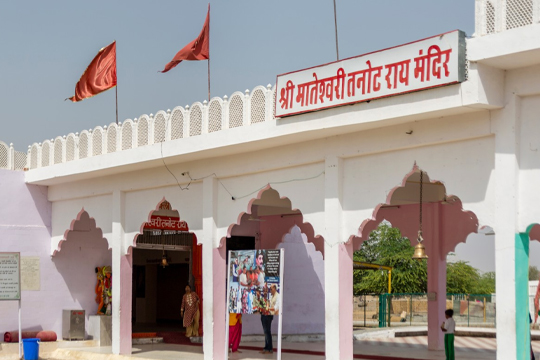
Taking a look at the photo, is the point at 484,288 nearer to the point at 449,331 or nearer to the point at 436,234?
the point at 436,234

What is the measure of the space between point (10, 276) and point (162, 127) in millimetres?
4018

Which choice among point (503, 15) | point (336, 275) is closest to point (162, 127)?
point (336, 275)

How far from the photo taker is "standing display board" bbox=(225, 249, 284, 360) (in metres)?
10.7

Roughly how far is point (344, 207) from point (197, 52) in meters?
4.11

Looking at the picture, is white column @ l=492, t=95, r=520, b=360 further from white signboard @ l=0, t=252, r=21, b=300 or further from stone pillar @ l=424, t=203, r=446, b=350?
white signboard @ l=0, t=252, r=21, b=300

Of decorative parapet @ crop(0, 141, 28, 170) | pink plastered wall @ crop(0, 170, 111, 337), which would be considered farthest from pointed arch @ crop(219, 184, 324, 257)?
decorative parapet @ crop(0, 141, 28, 170)

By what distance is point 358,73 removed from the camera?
985cm

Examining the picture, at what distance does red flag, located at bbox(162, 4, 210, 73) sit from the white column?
5.87 metres

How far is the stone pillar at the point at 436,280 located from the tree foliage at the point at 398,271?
972 inches

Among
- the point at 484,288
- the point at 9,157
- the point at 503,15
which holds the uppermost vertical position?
the point at 503,15

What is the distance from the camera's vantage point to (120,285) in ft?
47.1

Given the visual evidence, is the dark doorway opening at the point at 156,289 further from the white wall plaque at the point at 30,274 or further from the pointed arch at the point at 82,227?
the white wall plaque at the point at 30,274

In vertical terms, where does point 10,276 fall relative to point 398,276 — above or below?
above

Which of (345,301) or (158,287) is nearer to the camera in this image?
(345,301)
